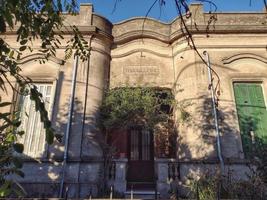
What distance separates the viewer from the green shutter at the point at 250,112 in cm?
1035

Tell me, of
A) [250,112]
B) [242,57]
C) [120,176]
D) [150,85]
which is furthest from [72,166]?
[242,57]

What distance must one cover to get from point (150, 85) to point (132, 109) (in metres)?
1.92

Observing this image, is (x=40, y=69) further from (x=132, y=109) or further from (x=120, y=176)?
(x=120, y=176)

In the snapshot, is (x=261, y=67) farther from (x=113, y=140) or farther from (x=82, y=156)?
(x=82, y=156)

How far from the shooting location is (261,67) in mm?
11484

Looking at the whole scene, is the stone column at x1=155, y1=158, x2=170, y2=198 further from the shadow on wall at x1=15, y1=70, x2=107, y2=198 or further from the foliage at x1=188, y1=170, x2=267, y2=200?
the shadow on wall at x1=15, y1=70, x2=107, y2=198

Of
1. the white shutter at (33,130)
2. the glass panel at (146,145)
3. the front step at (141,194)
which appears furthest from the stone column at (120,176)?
the white shutter at (33,130)

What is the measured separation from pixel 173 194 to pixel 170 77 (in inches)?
206

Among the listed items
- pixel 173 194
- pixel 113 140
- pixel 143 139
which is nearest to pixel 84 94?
pixel 113 140

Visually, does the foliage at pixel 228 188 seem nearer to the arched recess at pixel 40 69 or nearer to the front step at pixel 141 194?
the front step at pixel 141 194

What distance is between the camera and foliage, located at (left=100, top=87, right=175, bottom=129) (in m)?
10.1

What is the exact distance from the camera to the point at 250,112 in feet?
35.3

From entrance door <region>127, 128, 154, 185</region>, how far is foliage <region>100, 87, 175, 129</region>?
1638 mm

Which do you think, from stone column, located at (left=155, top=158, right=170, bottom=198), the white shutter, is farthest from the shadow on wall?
stone column, located at (left=155, top=158, right=170, bottom=198)
